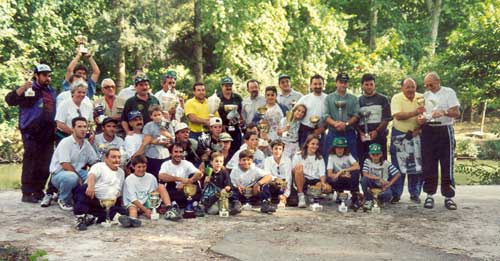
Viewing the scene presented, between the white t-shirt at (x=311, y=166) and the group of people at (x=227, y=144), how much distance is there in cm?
1

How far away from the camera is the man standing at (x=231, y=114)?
8.52 metres

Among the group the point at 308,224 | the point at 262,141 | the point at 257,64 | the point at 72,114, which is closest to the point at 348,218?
the point at 308,224

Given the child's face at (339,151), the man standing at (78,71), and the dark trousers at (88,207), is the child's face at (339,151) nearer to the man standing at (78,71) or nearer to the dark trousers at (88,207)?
the dark trousers at (88,207)

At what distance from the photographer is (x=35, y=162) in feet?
26.2

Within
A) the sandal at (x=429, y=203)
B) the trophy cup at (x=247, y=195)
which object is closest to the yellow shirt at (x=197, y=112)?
the trophy cup at (x=247, y=195)

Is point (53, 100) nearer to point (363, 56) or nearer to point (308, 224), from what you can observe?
point (308, 224)

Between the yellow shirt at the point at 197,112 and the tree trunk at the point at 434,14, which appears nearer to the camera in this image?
the yellow shirt at the point at 197,112

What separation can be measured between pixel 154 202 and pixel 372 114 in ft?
10.3

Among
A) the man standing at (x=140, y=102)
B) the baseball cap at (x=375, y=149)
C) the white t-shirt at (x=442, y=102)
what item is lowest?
the baseball cap at (x=375, y=149)

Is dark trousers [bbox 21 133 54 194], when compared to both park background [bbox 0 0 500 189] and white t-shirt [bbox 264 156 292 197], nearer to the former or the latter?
white t-shirt [bbox 264 156 292 197]

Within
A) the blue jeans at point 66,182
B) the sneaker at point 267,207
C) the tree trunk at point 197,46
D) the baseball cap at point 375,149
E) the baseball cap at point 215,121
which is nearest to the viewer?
the blue jeans at point 66,182

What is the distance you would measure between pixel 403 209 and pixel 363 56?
1810cm

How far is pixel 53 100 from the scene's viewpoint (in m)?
8.09

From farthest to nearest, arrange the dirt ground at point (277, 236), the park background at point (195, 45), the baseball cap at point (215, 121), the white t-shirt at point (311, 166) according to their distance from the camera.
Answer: the park background at point (195, 45) < the baseball cap at point (215, 121) < the white t-shirt at point (311, 166) < the dirt ground at point (277, 236)
